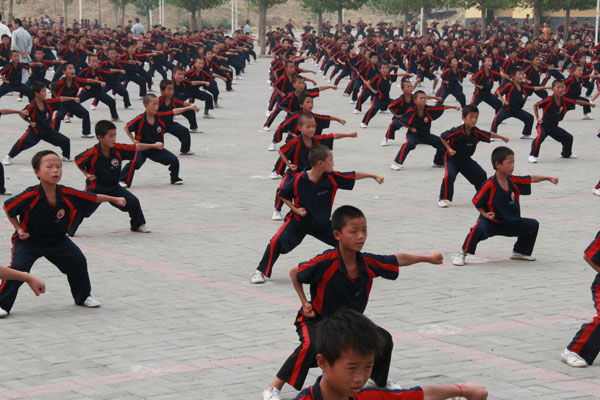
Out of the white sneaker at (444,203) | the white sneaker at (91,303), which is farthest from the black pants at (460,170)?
the white sneaker at (91,303)

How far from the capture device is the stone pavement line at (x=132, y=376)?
225 inches

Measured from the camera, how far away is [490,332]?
6848 millimetres

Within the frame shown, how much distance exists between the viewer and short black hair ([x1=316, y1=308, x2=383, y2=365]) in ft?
11.0

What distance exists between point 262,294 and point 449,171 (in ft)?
15.1

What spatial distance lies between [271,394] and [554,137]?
11.0 meters

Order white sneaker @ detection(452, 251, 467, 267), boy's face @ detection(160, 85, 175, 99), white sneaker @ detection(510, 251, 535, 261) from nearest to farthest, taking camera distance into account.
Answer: white sneaker @ detection(452, 251, 467, 267) → white sneaker @ detection(510, 251, 535, 261) → boy's face @ detection(160, 85, 175, 99)

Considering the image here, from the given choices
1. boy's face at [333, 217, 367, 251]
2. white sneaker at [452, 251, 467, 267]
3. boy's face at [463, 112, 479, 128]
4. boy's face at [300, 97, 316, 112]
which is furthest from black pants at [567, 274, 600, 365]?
boy's face at [300, 97, 316, 112]

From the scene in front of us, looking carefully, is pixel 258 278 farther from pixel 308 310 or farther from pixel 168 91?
pixel 168 91

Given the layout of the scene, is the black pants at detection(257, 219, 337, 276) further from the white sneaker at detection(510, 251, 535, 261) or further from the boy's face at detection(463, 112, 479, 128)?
the boy's face at detection(463, 112, 479, 128)

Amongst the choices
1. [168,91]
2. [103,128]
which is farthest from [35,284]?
[168,91]

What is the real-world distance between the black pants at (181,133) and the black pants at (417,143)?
3.31 metres

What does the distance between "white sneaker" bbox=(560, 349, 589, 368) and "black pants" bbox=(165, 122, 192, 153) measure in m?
9.59

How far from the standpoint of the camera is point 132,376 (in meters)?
5.97

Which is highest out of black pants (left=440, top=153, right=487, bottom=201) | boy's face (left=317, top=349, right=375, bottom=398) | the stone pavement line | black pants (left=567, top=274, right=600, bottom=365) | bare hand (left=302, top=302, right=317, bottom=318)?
boy's face (left=317, top=349, right=375, bottom=398)
